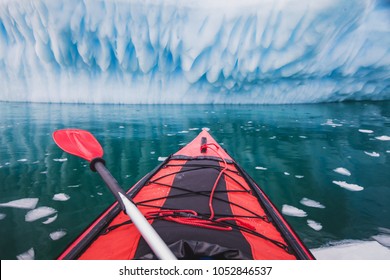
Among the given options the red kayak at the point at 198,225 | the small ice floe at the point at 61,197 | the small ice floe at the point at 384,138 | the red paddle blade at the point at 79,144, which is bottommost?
the small ice floe at the point at 61,197

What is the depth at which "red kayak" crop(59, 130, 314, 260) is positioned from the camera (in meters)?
1.21

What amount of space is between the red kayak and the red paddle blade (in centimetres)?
44

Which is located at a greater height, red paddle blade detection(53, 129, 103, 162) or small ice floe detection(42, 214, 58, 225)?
red paddle blade detection(53, 129, 103, 162)

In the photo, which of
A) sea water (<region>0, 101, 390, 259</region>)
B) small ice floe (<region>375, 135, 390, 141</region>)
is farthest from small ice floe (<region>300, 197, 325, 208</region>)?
small ice floe (<region>375, 135, 390, 141</region>)

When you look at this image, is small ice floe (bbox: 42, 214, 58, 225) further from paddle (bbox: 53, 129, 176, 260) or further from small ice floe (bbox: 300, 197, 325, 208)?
small ice floe (bbox: 300, 197, 325, 208)

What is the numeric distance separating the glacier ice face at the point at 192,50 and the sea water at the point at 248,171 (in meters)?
3.65

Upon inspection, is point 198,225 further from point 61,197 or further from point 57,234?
point 61,197

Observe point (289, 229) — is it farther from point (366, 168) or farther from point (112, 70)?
point (112, 70)

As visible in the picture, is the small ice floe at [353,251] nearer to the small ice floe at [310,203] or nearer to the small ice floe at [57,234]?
the small ice floe at [310,203]

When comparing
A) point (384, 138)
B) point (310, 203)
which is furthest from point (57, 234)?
point (384, 138)

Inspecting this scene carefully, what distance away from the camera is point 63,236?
6.12 ft

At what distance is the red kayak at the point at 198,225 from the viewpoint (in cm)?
121

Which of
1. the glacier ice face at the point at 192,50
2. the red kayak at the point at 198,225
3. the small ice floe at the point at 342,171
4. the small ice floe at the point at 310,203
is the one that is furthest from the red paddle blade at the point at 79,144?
the glacier ice face at the point at 192,50
